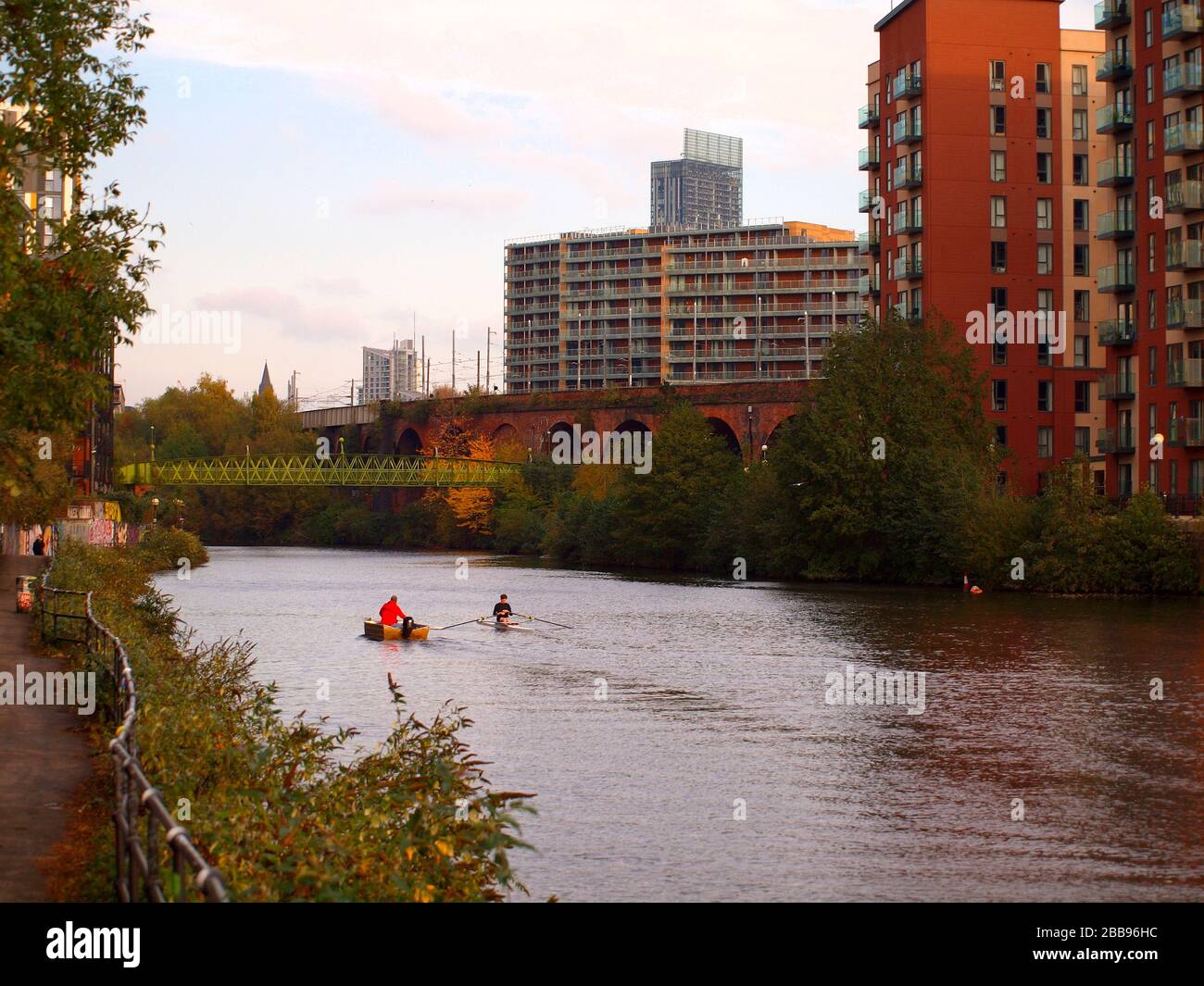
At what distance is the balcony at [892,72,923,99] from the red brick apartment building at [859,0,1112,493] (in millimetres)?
110

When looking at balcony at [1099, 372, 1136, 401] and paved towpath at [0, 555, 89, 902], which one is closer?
paved towpath at [0, 555, 89, 902]

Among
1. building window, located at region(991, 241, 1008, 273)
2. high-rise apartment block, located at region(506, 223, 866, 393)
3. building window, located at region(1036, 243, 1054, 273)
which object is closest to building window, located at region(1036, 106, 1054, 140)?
building window, located at region(1036, 243, 1054, 273)

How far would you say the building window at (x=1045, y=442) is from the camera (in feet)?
300

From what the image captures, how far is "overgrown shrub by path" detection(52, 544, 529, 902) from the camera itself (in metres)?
11.4

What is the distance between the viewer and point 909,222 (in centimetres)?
9100

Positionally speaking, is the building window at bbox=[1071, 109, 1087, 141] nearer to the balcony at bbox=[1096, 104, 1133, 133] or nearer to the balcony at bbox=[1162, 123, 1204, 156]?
the balcony at bbox=[1096, 104, 1133, 133]

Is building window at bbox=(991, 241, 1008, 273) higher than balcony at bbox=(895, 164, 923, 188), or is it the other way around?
balcony at bbox=(895, 164, 923, 188)

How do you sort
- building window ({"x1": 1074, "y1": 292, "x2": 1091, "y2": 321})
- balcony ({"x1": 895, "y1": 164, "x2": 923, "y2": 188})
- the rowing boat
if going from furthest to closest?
building window ({"x1": 1074, "y1": 292, "x2": 1091, "y2": 321}) → balcony ({"x1": 895, "y1": 164, "x2": 923, "y2": 188}) → the rowing boat

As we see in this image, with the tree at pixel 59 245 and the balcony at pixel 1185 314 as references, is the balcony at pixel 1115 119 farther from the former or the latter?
the tree at pixel 59 245

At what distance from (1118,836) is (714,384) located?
4516 inches

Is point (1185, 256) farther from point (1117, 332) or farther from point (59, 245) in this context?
point (59, 245)
